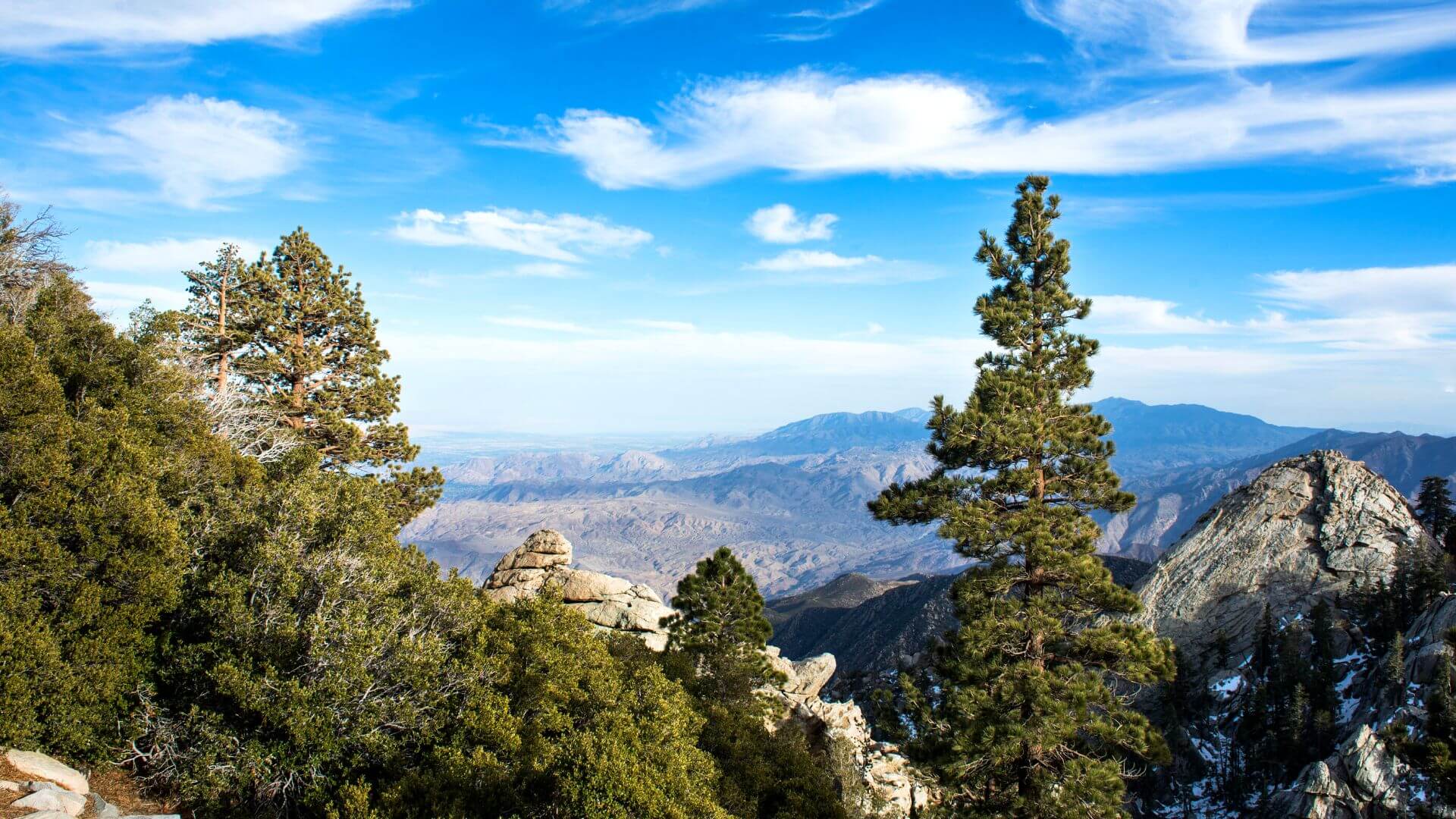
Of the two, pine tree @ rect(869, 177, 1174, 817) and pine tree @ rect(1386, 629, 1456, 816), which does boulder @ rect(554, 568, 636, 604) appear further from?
pine tree @ rect(1386, 629, 1456, 816)

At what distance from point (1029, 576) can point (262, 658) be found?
19810mm

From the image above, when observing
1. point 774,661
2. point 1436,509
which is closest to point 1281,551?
point 1436,509

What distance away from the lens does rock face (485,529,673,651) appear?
36250 millimetres

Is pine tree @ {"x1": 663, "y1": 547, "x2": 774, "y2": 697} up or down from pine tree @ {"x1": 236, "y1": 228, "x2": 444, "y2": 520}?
down

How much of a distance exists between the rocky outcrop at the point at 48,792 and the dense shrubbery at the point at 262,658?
608mm

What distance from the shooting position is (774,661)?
3831cm

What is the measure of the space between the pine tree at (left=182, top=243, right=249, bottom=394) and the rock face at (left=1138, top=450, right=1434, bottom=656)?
324 ft

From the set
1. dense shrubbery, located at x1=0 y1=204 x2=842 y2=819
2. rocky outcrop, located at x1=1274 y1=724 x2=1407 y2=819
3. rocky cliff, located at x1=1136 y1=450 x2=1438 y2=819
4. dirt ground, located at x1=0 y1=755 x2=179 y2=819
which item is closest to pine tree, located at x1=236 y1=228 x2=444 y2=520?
dense shrubbery, located at x1=0 y1=204 x2=842 y2=819

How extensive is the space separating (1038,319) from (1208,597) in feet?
314

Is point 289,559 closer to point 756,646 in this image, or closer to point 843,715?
point 756,646

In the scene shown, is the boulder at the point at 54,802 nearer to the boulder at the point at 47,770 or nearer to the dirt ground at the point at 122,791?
the boulder at the point at 47,770

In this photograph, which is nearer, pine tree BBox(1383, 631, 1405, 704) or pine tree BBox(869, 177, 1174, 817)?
pine tree BBox(869, 177, 1174, 817)

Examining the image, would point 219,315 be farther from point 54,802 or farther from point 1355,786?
point 1355,786

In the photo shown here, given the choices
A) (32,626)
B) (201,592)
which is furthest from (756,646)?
(32,626)
